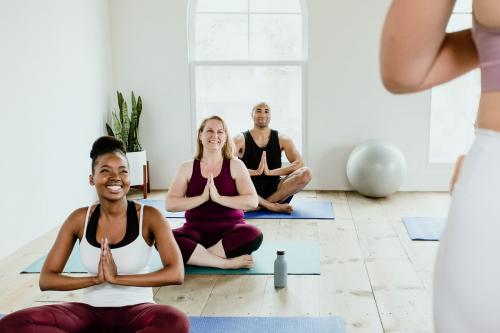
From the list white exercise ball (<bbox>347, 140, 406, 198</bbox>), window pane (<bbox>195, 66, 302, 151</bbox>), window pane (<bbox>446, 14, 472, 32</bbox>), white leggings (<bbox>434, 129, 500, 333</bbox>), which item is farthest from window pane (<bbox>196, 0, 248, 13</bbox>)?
white leggings (<bbox>434, 129, 500, 333</bbox>)

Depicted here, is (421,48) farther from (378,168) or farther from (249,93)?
(249,93)

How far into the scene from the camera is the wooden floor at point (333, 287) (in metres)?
2.56

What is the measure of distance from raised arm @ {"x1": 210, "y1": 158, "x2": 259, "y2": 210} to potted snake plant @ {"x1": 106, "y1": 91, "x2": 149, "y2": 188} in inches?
82.4

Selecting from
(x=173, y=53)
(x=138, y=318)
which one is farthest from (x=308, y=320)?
(x=173, y=53)

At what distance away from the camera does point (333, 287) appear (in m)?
2.90

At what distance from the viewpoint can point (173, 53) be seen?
555cm

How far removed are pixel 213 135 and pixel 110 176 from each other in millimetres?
1294

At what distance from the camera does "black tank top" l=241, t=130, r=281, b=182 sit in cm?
473

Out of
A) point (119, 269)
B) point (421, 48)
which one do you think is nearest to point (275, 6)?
point (119, 269)

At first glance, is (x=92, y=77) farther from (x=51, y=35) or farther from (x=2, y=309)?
(x=2, y=309)

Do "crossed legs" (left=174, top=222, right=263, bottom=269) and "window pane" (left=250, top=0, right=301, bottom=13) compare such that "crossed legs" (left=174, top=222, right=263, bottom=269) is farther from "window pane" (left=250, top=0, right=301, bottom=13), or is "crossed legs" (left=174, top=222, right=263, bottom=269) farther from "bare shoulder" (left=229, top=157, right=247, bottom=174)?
"window pane" (left=250, top=0, right=301, bottom=13)

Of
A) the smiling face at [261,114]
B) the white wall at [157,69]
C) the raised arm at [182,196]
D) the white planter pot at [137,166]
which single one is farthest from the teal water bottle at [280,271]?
the white wall at [157,69]

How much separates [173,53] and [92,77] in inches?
34.3

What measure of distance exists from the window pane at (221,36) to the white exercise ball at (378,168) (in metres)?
1.56
